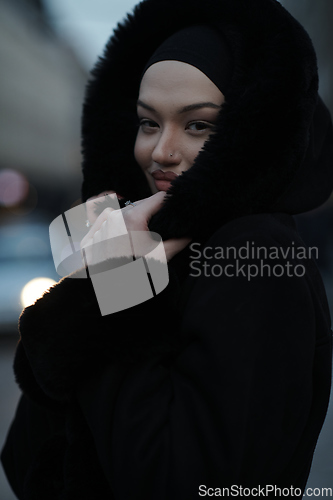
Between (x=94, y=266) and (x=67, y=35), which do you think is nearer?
(x=94, y=266)

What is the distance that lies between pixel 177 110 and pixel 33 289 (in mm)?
4948

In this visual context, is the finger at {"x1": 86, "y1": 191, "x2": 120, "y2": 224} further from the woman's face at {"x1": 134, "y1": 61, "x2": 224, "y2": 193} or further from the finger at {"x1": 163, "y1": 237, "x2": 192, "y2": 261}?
the finger at {"x1": 163, "y1": 237, "x2": 192, "y2": 261}

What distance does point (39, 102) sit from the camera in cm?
1180

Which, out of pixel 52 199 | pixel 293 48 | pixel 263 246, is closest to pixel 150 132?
pixel 293 48

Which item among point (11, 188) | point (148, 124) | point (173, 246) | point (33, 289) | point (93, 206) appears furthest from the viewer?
point (11, 188)

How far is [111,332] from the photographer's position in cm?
85

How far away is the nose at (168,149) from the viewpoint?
1.09 meters

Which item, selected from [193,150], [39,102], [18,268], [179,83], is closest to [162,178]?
[193,150]

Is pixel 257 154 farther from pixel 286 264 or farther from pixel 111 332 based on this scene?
pixel 111 332

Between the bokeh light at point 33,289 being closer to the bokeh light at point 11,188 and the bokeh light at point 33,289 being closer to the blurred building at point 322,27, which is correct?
the bokeh light at point 11,188

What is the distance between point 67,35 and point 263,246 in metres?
12.9

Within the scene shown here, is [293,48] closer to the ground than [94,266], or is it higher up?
higher up

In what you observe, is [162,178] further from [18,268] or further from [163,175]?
[18,268]

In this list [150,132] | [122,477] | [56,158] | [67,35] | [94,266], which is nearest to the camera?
[122,477]
